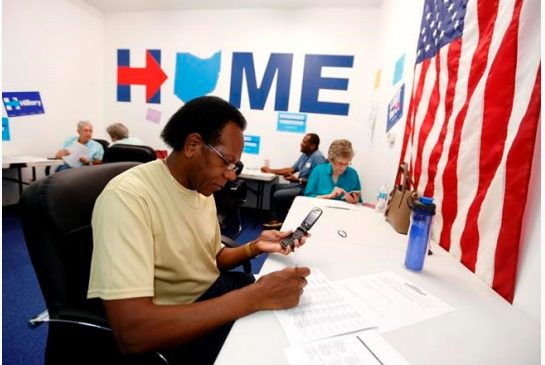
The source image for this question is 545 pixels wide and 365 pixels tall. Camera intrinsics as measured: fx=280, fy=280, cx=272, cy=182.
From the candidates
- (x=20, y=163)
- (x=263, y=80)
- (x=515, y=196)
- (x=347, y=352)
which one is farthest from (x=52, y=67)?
(x=515, y=196)

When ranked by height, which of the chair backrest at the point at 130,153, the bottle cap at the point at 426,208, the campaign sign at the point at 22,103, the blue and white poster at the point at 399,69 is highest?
the blue and white poster at the point at 399,69

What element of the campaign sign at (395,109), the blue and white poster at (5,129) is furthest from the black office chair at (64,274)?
the blue and white poster at (5,129)

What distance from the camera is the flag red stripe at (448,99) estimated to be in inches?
51.5

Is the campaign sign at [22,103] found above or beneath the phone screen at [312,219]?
above

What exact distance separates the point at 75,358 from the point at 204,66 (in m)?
4.15

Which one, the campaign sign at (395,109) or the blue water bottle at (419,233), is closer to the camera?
the blue water bottle at (419,233)

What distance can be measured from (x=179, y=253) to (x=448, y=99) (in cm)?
138

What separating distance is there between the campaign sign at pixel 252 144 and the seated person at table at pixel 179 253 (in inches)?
128

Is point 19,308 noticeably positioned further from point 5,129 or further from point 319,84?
point 319,84

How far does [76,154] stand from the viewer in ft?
11.8

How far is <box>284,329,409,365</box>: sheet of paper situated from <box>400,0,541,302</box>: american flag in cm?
53

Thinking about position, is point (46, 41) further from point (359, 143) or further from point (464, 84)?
point (464, 84)

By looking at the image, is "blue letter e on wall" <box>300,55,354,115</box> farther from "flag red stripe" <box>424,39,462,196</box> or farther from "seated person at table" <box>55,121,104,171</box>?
"seated person at table" <box>55,121,104,171</box>

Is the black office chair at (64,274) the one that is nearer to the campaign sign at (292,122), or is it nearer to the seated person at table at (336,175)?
the seated person at table at (336,175)
